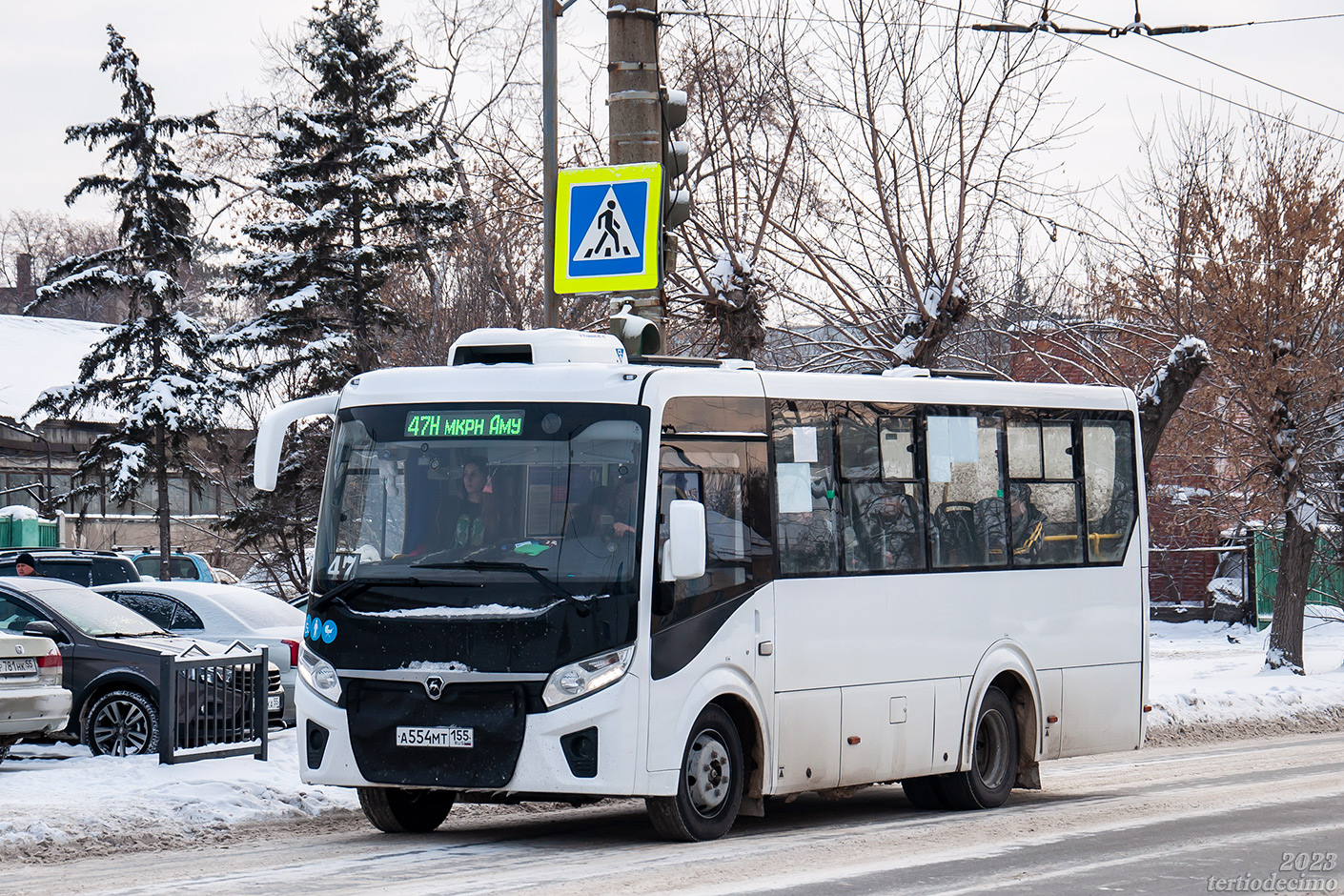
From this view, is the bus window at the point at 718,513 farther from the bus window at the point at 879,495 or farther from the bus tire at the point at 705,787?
the bus window at the point at 879,495

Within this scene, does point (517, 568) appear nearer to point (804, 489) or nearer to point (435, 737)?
point (435, 737)

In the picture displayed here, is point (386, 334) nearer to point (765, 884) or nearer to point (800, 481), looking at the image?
point (800, 481)

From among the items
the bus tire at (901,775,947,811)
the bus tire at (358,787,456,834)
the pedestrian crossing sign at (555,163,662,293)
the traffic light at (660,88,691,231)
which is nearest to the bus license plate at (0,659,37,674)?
the bus tire at (358,787,456,834)

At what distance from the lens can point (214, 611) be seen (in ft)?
55.9

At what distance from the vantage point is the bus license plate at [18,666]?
1285cm

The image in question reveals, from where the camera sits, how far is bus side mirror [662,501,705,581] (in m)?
9.26

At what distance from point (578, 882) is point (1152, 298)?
19010mm

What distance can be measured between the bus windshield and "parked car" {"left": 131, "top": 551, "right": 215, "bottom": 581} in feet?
96.8

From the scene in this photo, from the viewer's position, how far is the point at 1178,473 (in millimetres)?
29141

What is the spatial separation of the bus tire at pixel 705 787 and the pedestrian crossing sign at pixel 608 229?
3681 millimetres

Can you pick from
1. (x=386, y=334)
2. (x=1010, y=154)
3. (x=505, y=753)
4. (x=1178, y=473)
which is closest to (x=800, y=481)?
(x=505, y=753)

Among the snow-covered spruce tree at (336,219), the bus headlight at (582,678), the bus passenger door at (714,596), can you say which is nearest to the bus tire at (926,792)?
the bus passenger door at (714,596)

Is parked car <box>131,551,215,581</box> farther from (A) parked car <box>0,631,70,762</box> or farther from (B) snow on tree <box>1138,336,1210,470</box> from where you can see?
(A) parked car <box>0,631,70,762</box>

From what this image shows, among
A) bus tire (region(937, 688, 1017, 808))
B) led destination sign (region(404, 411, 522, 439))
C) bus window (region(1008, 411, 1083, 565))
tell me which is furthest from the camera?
bus window (region(1008, 411, 1083, 565))
